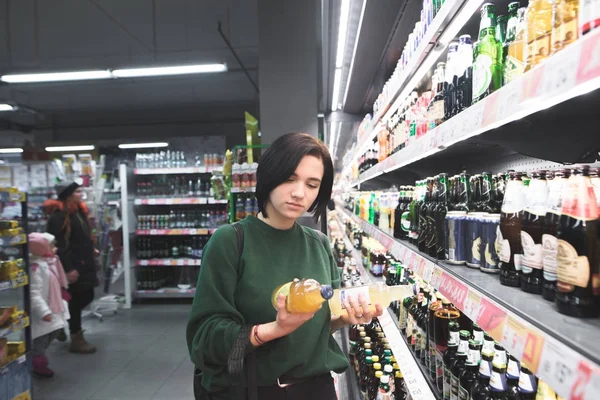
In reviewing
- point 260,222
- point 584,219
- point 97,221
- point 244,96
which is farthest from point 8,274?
point 244,96

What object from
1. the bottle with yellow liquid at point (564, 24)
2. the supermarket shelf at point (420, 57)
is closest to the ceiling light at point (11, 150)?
→ the supermarket shelf at point (420, 57)

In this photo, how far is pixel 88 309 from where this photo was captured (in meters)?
6.22

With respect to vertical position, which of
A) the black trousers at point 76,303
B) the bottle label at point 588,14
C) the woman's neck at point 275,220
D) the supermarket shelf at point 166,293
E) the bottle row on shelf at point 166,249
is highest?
the bottle label at point 588,14

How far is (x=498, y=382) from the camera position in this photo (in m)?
1.24

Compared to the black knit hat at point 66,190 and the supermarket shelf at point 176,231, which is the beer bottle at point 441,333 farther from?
the supermarket shelf at point 176,231

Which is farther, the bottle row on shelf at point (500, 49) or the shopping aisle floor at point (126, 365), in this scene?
the shopping aisle floor at point (126, 365)

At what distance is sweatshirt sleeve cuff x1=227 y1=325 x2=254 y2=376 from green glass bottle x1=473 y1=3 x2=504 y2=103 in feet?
3.29

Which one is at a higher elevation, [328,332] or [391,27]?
[391,27]

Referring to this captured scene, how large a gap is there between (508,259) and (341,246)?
15.5ft

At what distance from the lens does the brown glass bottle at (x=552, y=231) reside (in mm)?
892

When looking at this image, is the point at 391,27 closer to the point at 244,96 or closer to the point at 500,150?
the point at 500,150

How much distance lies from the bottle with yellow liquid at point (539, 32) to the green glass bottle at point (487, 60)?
18 cm

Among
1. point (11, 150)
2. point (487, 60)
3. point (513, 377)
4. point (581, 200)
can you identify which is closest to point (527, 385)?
point (513, 377)

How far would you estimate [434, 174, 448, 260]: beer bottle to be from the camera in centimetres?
148
